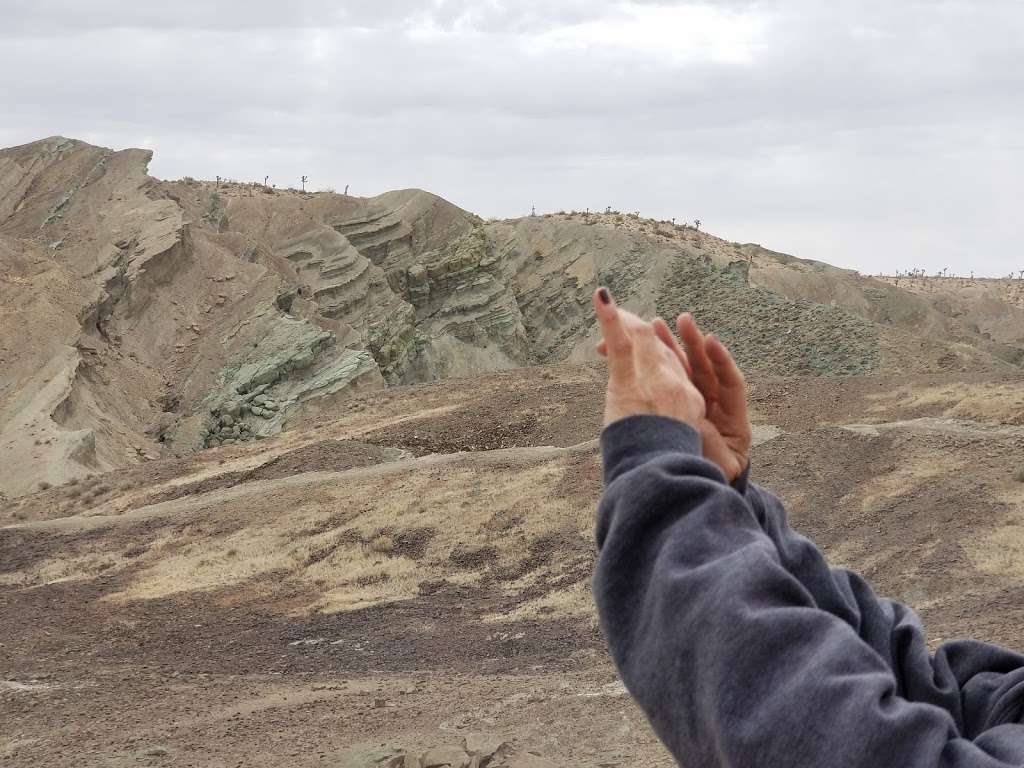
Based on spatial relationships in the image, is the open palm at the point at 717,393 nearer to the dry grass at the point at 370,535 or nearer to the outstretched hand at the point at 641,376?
the outstretched hand at the point at 641,376

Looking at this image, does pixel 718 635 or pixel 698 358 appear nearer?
pixel 718 635

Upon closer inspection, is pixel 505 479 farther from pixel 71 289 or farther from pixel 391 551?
pixel 71 289

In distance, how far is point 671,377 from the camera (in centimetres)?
180

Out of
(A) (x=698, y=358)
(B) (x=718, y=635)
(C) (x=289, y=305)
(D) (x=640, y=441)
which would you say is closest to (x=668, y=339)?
(A) (x=698, y=358)

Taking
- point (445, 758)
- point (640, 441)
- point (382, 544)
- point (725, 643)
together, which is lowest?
point (382, 544)

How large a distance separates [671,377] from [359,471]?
1889 centimetres

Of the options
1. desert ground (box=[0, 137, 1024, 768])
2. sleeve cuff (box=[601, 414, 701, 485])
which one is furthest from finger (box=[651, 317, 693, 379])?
desert ground (box=[0, 137, 1024, 768])

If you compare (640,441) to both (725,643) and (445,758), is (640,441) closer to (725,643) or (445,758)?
(725,643)

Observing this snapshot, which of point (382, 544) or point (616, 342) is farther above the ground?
point (616, 342)

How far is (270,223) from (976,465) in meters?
33.0

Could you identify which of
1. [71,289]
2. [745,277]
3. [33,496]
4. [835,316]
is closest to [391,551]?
[33,496]

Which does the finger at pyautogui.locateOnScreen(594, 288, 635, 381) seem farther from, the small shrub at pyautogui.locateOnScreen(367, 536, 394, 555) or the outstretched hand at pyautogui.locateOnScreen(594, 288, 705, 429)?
the small shrub at pyautogui.locateOnScreen(367, 536, 394, 555)

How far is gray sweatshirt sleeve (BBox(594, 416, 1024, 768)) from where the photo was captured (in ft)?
4.81

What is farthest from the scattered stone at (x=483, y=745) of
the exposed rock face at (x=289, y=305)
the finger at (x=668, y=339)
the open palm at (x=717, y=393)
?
the exposed rock face at (x=289, y=305)
